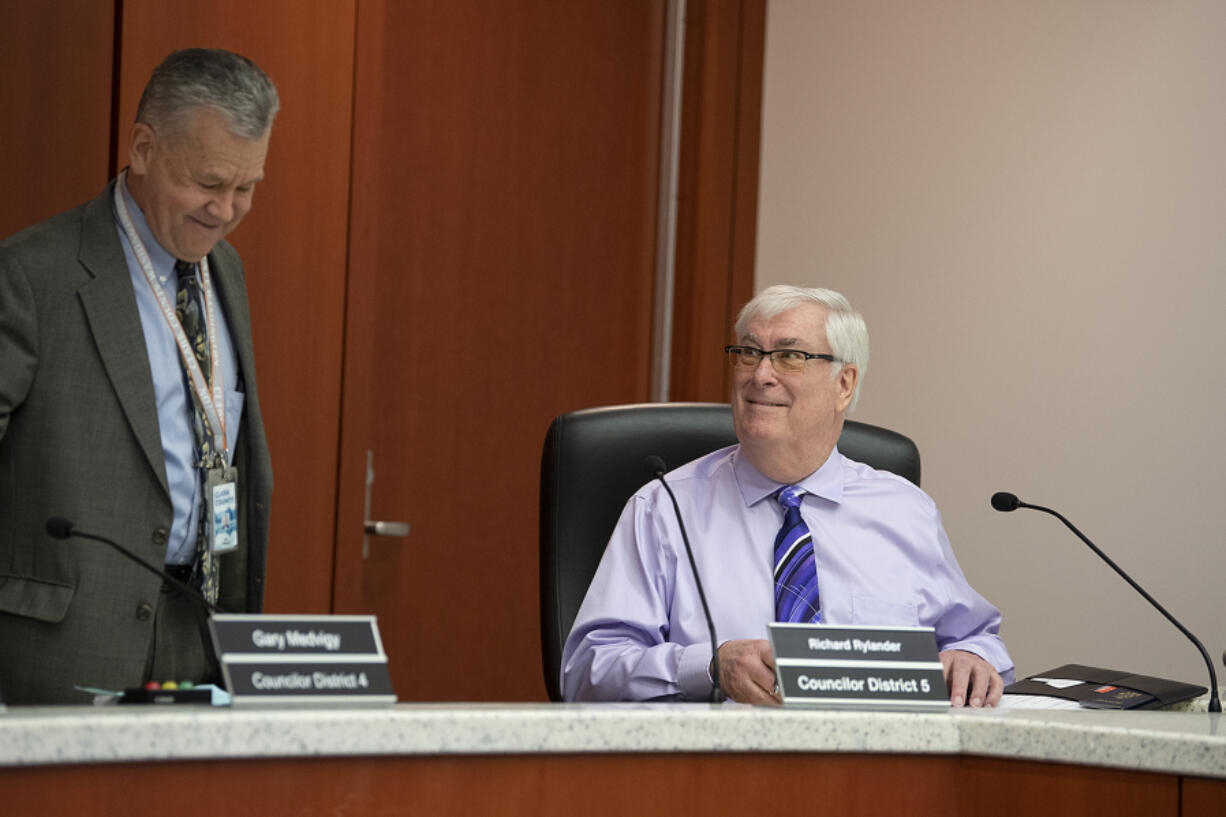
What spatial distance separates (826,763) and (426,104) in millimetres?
2147

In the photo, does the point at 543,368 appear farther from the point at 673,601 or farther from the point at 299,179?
the point at 673,601

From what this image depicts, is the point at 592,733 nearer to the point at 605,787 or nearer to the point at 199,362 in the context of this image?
the point at 605,787

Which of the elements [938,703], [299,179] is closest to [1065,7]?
[299,179]

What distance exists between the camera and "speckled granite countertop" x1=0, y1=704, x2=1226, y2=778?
1.08 m

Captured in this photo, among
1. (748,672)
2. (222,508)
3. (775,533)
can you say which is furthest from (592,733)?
(775,533)

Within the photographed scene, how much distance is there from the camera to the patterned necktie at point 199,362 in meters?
1.88

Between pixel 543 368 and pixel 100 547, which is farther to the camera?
pixel 543 368

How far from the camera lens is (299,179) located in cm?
284

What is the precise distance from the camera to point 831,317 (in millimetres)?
2234

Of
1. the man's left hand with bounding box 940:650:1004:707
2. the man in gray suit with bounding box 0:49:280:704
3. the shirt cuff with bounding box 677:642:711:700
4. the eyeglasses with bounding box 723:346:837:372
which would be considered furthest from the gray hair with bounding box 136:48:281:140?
the man's left hand with bounding box 940:650:1004:707

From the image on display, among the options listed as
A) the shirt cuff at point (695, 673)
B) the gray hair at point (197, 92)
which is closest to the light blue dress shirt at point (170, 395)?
the gray hair at point (197, 92)

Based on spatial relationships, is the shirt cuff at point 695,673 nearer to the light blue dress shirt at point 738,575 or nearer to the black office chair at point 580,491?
the light blue dress shirt at point 738,575

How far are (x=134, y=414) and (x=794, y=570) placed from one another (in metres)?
0.94

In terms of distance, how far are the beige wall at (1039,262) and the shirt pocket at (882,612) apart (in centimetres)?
133
